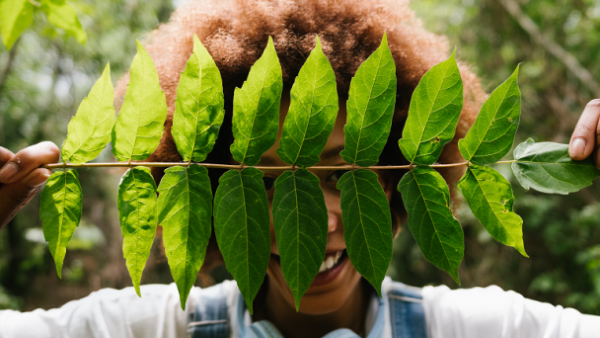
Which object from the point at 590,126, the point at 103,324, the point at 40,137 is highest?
the point at 40,137

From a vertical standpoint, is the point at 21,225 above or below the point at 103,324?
above

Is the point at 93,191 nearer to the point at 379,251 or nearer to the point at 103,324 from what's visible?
the point at 103,324

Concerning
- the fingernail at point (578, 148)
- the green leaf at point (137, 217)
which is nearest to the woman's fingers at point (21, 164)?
the green leaf at point (137, 217)

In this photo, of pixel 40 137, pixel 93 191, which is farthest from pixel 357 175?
pixel 93 191

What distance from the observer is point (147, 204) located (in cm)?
62

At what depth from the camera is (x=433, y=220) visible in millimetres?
637

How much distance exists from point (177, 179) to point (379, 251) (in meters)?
0.38

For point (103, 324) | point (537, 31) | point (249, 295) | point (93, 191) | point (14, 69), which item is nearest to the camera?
point (249, 295)

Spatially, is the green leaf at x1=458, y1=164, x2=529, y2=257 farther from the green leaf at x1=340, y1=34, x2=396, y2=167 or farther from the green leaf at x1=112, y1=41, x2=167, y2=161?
the green leaf at x1=112, y1=41, x2=167, y2=161

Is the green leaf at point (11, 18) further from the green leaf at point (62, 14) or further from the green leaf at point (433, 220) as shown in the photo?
the green leaf at point (433, 220)

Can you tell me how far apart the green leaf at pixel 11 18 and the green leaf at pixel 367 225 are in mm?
869

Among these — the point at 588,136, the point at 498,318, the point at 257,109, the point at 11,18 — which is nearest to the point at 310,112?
the point at 257,109

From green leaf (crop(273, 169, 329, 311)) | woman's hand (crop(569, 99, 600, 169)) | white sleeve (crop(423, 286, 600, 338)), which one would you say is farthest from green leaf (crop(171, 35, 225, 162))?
white sleeve (crop(423, 286, 600, 338))

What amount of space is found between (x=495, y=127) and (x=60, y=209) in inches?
31.8
